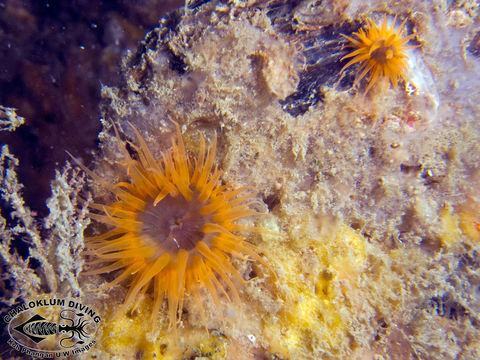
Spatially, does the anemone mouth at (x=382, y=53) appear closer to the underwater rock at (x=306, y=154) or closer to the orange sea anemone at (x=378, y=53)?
the orange sea anemone at (x=378, y=53)

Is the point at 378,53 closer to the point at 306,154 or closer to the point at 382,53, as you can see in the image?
the point at 382,53

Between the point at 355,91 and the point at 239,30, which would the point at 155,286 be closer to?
the point at 239,30

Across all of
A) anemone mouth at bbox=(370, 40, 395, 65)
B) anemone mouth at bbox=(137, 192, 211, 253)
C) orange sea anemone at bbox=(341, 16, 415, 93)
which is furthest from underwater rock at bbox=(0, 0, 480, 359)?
anemone mouth at bbox=(137, 192, 211, 253)

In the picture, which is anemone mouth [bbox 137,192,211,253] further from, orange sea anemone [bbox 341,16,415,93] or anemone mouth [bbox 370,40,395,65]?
anemone mouth [bbox 370,40,395,65]

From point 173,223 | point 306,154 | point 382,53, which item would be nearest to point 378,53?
point 382,53

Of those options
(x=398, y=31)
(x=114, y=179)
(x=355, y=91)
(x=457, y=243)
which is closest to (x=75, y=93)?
(x=114, y=179)

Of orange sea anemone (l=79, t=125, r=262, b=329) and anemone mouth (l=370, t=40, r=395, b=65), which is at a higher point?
anemone mouth (l=370, t=40, r=395, b=65)
